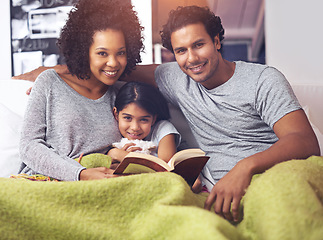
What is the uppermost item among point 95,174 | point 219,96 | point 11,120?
point 219,96

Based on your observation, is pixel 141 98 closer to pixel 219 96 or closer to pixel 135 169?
pixel 219 96

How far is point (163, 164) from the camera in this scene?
0.98 m

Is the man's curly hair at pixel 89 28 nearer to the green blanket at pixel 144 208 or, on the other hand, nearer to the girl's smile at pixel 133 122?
the girl's smile at pixel 133 122

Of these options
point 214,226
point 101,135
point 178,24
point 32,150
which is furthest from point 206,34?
point 214,226

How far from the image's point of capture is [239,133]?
4.20ft

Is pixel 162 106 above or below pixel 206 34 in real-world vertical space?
below

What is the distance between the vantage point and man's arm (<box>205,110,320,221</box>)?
848 mm

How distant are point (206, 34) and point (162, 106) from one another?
0.33m

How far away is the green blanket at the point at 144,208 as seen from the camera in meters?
0.66

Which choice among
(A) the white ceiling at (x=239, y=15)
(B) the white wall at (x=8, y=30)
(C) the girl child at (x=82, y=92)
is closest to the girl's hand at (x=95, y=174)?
(C) the girl child at (x=82, y=92)

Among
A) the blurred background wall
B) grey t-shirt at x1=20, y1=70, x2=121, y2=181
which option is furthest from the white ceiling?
grey t-shirt at x1=20, y1=70, x2=121, y2=181

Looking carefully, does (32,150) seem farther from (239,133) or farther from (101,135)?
(239,133)

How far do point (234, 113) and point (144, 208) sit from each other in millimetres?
628

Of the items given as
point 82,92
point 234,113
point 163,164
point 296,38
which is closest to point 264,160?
point 163,164
